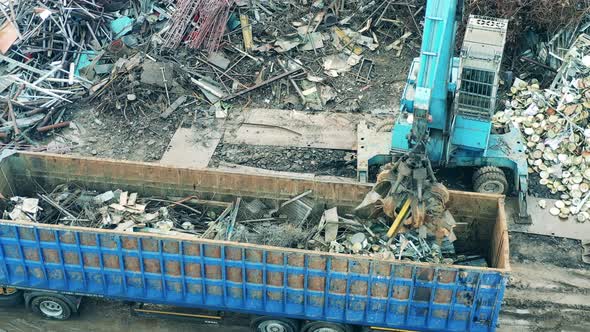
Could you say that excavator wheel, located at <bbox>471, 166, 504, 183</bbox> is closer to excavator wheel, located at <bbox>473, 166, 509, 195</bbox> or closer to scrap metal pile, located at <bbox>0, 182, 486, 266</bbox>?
excavator wheel, located at <bbox>473, 166, 509, 195</bbox>

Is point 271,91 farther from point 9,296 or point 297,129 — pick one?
point 9,296

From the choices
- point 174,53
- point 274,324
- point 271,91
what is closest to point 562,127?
point 271,91

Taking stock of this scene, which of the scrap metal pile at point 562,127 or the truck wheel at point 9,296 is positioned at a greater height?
the scrap metal pile at point 562,127

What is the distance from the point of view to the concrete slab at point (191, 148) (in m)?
15.7

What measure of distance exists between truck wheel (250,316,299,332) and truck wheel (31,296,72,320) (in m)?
3.32

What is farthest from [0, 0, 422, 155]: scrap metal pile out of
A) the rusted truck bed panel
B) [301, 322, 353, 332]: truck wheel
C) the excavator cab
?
[301, 322, 353, 332]: truck wheel

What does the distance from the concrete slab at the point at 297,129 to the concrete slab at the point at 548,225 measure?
3929 millimetres

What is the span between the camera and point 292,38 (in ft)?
59.9

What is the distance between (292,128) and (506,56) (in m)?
6.14

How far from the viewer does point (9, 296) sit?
39.9 feet

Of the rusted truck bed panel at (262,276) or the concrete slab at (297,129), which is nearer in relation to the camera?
the rusted truck bed panel at (262,276)

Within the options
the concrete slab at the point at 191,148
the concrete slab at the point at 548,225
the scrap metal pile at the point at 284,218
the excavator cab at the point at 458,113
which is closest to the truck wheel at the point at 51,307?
the scrap metal pile at the point at 284,218

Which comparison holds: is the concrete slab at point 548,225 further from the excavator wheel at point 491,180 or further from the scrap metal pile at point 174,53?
the scrap metal pile at point 174,53

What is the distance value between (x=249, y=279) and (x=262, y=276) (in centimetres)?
25
